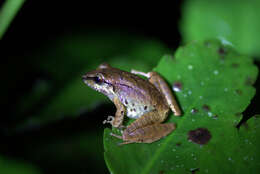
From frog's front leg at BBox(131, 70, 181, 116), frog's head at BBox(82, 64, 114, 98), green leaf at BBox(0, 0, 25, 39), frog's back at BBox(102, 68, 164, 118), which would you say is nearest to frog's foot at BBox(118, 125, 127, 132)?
frog's back at BBox(102, 68, 164, 118)

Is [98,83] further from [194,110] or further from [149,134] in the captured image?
[194,110]

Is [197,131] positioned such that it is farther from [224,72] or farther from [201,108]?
[224,72]

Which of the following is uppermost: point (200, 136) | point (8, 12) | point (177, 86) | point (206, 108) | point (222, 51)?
point (8, 12)

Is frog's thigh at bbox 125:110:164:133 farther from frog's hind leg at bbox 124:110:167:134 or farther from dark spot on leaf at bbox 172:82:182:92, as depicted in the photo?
dark spot on leaf at bbox 172:82:182:92

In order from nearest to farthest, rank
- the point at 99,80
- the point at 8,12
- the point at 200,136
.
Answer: the point at 200,136, the point at 8,12, the point at 99,80

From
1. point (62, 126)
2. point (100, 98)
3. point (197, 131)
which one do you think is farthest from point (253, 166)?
point (62, 126)

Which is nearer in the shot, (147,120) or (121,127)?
(121,127)

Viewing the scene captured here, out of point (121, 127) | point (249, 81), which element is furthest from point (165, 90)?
point (249, 81)
